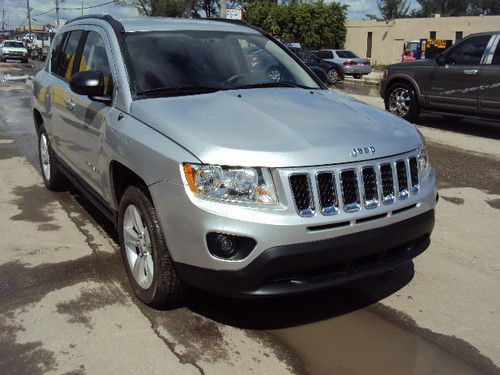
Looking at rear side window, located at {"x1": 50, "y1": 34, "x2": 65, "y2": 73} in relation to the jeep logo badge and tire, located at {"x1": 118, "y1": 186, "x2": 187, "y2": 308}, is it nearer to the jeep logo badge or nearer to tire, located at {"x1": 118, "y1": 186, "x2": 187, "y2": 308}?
tire, located at {"x1": 118, "y1": 186, "x2": 187, "y2": 308}

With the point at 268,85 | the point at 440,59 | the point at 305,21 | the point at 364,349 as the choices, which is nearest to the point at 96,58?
the point at 268,85

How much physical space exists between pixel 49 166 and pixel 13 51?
41.9 metres

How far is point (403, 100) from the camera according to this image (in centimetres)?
1111

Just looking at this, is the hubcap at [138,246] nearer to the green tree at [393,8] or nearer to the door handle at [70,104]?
the door handle at [70,104]

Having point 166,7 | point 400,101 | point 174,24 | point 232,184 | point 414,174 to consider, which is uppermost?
point 166,7

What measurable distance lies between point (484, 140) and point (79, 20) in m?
7.17

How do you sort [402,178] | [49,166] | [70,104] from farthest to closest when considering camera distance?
[49,166] → [70,104] → [402,178]

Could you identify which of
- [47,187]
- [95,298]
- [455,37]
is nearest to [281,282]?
[95,298]

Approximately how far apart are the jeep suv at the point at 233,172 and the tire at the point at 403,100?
7105mm

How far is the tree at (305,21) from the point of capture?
43281 millimetres

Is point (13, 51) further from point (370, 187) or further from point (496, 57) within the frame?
point (370, 187)

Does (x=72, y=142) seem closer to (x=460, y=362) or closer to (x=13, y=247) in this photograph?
(x=13, y=247)

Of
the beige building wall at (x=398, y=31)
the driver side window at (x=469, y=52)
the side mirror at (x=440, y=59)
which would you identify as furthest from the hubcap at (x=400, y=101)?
the beige building wall at (x=398, y=31)

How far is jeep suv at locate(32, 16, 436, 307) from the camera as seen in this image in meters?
2.86
